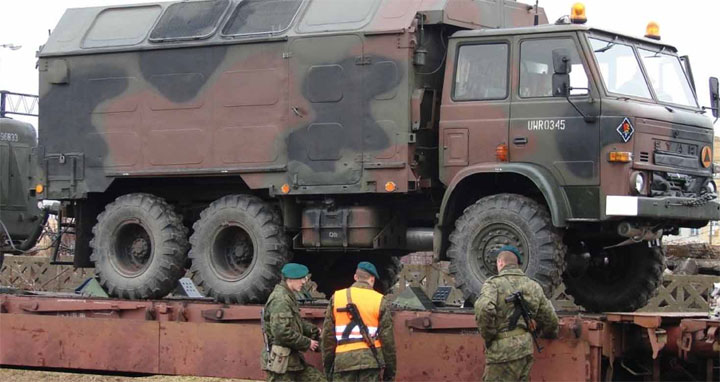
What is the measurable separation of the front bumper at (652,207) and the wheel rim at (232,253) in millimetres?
4055

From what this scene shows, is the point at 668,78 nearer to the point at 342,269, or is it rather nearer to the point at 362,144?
the point at 362,144

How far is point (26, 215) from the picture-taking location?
17.6 m

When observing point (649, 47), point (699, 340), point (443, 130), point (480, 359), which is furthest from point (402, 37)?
point (699, 340)

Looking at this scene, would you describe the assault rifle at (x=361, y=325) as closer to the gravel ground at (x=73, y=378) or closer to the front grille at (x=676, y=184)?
the front grille at (x=676, y=184)

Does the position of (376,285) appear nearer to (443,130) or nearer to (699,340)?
(443,130)

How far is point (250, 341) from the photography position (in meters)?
12.2

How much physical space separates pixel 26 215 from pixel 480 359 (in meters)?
8.83

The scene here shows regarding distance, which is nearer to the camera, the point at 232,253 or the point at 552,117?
the point at 552,117

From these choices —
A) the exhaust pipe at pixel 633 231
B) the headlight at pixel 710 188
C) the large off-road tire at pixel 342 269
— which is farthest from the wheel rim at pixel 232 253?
the headlight at pixel 710 188

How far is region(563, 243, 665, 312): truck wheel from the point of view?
12.7 m

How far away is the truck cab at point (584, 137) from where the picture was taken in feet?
37.1

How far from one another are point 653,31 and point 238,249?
488 cm

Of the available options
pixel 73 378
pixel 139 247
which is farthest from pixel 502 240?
pixel 73 378

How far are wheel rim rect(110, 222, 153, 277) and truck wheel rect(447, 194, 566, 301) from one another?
3932 mm
